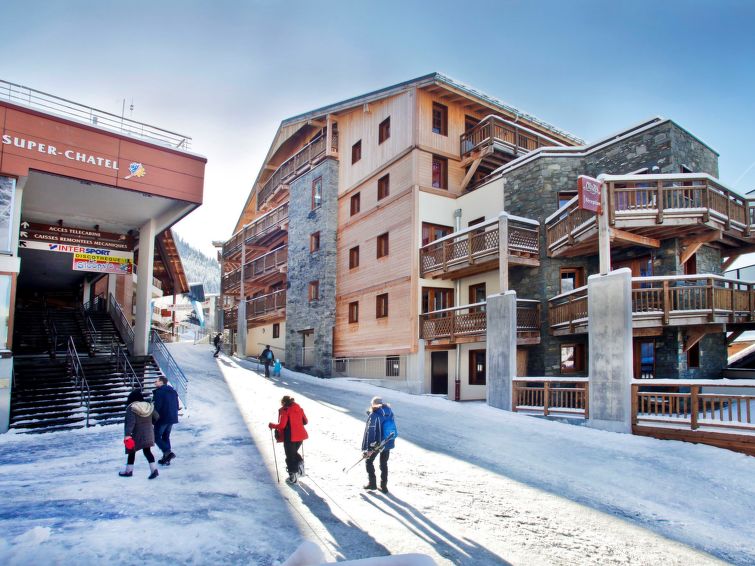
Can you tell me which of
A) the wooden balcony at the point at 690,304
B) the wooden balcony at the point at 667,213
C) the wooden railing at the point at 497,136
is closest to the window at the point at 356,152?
the wooden railing at the point at 497,136

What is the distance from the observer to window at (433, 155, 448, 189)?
23.7m

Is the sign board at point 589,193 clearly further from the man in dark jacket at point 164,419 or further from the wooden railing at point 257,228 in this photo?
the wooden railing at point 257,228

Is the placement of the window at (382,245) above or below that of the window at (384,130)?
below

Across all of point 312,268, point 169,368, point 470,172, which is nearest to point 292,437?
point 169,368

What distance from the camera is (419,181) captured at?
22469 millimetres

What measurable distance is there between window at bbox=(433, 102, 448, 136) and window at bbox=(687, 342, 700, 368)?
541 inches

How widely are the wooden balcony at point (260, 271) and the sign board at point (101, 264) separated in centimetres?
1341

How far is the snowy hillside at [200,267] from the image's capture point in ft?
449

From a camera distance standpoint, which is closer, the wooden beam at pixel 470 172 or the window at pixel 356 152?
the wooden beam at pixel 470 172

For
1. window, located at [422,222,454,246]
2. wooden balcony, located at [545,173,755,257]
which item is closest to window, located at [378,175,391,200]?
window, located at [422,222,454,246]

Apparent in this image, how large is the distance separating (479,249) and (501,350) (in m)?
4.56

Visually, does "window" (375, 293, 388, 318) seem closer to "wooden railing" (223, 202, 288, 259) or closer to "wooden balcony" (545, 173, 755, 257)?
"wooden balcony" (545, 173, 755, 257)

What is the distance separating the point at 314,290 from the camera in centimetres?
2880

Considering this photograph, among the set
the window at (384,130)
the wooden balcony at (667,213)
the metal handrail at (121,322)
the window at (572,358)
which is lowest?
the window at (572,358)
